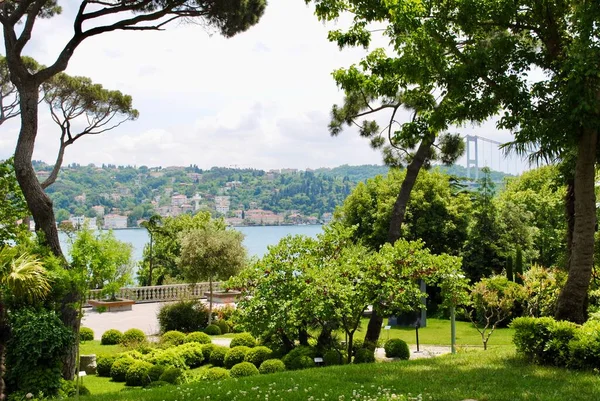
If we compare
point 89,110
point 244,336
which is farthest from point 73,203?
point 244,336

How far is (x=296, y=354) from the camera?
12.9 metres

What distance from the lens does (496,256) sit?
3012cm

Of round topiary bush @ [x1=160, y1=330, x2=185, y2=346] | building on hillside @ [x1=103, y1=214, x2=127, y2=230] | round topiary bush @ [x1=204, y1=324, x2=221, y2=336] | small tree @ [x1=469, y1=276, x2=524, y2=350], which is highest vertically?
building on hillside @ [x1=103, y1=214, x2=127, y2=230]

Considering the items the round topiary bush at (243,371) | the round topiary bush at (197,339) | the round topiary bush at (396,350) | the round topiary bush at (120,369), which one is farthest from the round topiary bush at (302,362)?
the round topiary bush at (197,339)

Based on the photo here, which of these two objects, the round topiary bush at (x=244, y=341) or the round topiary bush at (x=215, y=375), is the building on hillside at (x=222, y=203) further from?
the round topiary bush at (x=215, y=375)

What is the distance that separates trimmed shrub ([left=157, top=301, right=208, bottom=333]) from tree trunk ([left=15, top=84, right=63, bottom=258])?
897 centimetres

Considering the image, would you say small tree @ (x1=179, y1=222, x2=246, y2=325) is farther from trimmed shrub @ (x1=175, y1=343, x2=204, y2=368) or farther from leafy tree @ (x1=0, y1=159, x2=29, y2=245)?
trimmed shrub @ (x1=175, y1=343, x2=204, y2=368)

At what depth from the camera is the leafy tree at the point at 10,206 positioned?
1784 centimetres

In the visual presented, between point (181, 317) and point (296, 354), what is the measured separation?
9731 millimetres

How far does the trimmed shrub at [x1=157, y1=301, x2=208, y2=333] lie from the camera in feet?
70.0

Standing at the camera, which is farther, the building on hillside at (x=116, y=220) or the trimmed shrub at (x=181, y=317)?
the building on hillside at (x=116, y=220)

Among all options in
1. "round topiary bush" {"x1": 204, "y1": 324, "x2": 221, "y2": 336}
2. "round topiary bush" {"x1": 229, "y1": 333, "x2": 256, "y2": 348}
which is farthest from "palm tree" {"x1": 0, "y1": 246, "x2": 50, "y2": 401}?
"round topiary bush" {"x1": 204, "y1": 324, "x2": 221, "y2": 336}

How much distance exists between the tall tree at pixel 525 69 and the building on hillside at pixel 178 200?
104 m

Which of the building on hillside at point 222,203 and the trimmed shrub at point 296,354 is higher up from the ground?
the building on hillside at point 222,203
